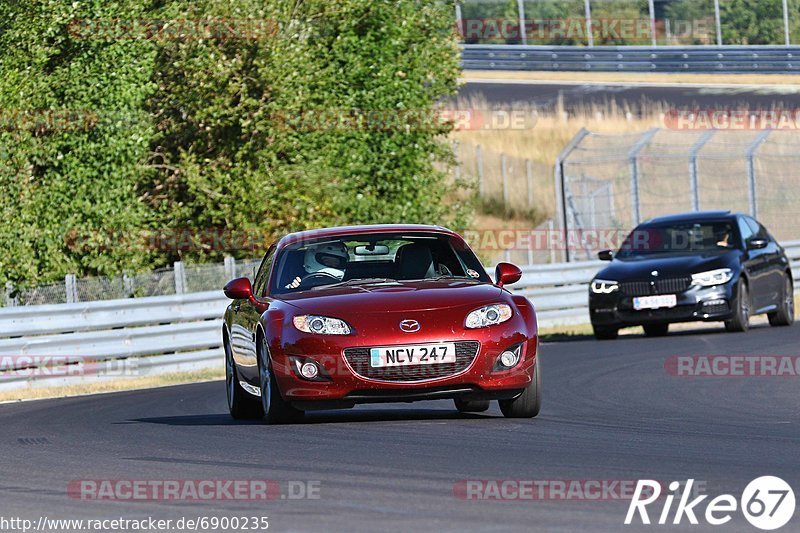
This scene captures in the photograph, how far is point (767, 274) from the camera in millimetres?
21344

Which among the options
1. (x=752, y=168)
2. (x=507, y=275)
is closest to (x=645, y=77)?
(x=752, y=168)

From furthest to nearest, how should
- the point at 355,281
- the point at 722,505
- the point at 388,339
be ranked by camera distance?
the point at 355,281 < the point at 388,339 < the point at 722,505

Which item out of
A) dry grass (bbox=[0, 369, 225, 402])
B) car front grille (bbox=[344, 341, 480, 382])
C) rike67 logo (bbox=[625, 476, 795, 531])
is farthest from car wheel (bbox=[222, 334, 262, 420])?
dry grass (bbox=[0, 369, 225, 402])

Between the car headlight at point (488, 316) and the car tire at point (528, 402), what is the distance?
43 cm

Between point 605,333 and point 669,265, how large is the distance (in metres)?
1.44

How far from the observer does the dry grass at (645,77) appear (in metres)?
50.9

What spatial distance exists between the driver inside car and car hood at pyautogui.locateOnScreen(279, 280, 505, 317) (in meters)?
0.35

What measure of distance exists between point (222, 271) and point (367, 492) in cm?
1548

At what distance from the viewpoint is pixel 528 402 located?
431 inches

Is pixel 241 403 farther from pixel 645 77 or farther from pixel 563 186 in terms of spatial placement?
pixel 645 77

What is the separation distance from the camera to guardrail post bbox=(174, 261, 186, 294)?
70.5 ft

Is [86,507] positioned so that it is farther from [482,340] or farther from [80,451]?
[482,340]

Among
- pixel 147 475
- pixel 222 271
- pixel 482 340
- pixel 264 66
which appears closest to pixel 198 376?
pixel 222 271

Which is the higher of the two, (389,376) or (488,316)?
(488,316)
